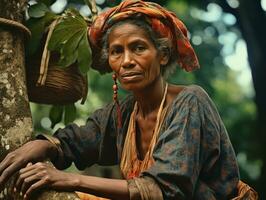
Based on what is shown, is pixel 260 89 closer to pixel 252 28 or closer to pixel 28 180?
pixel 252 28

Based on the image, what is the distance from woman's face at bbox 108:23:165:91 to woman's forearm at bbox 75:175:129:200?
0.56 meters

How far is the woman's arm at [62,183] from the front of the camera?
2.83 m

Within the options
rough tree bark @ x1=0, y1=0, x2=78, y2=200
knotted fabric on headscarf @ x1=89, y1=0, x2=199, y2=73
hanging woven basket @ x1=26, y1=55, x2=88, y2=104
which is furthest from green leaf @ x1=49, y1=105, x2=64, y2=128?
rough tree bark @ x1=0, y1=0, x2=78, y2=200

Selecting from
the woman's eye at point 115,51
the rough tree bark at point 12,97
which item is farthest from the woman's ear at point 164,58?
the rough tree bark at point 12,97

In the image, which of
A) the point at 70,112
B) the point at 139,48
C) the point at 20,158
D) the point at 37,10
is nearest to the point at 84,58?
the point at 37,10

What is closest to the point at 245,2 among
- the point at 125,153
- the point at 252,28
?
the point at 252,28

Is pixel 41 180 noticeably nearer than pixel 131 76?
Yes

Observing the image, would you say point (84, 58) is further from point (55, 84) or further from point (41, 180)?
point (41, 180)

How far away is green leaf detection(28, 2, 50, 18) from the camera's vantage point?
3.65 m

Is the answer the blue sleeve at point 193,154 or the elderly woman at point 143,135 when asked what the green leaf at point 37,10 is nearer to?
the elderly woman at point 143,135

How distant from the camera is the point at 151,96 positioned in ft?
11.3

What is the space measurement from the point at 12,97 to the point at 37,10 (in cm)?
73

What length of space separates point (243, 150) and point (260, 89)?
1583mm

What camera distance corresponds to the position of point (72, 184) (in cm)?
286
